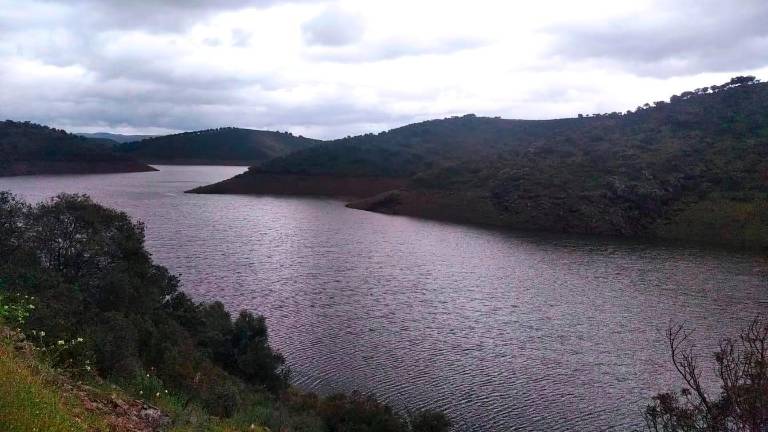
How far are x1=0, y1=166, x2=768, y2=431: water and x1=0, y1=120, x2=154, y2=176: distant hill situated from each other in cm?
8042

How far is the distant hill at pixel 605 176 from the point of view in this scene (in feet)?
215

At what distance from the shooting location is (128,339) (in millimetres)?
11555

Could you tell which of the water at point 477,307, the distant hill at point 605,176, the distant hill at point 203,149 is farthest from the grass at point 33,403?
the distant hill at point 203,149

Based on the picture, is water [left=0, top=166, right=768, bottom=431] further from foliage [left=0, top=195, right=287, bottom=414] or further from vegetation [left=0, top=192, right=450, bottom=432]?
foliage [left=0, top=195, right=287, bottom=414]

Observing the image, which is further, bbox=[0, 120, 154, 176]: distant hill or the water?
bbox=[0, 120, 154, 176]: distant hill

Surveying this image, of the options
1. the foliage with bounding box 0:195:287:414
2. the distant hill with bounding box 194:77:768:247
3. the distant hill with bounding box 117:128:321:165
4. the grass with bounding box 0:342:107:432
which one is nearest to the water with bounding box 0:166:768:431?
the foliage with bounding box 0:195:287:414

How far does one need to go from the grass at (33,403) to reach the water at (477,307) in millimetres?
13418

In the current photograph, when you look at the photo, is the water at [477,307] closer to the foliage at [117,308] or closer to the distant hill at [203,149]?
the foliage at [117,308]

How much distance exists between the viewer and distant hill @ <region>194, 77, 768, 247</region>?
65.6 meters

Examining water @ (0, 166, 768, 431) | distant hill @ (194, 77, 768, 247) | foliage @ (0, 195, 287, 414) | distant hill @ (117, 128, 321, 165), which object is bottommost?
water @ (0, 166, 768, 431)

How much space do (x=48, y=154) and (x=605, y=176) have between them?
114 meters

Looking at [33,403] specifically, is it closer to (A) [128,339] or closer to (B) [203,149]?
(A) [128,339]

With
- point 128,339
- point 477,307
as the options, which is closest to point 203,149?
point 477,307

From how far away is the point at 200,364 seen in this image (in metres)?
15.4
